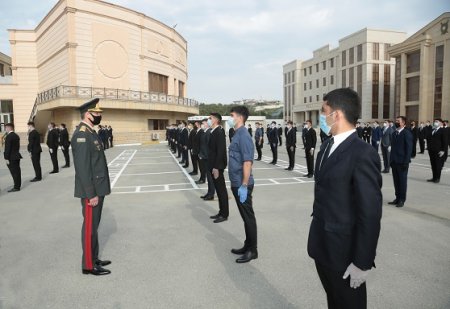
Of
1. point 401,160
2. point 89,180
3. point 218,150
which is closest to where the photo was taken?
point 89,180

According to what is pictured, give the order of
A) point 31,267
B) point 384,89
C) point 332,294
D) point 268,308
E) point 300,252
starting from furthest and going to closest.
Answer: point 384,89
point 300,252
point 31,267
point 268,308
point 332,294

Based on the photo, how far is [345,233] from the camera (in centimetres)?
210

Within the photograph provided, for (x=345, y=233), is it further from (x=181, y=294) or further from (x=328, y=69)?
(x=328, y=69)

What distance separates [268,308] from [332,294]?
109cm

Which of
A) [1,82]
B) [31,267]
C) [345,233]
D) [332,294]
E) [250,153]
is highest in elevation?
[1,82]

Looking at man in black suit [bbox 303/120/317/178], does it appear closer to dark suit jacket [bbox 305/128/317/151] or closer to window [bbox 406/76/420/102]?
dark suit jacket [bbox 305/128/317/151]

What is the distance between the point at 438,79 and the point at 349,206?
45.9 meters

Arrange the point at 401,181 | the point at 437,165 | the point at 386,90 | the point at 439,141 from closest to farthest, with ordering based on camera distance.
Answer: the point at 401,181
the point at 437,165
the point at 439,141
the point at 386,90

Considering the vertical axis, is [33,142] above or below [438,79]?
below

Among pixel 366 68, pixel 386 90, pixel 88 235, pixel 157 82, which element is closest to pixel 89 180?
pixel 88 235

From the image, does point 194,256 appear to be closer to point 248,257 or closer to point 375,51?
point 248,257

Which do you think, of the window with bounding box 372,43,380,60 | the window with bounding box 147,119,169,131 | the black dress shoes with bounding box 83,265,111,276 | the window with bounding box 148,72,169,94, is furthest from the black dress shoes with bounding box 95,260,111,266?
the window with bounding box 372,43,380,60

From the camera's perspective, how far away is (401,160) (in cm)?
714

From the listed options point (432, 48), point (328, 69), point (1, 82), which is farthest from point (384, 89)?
point (1, 82)
